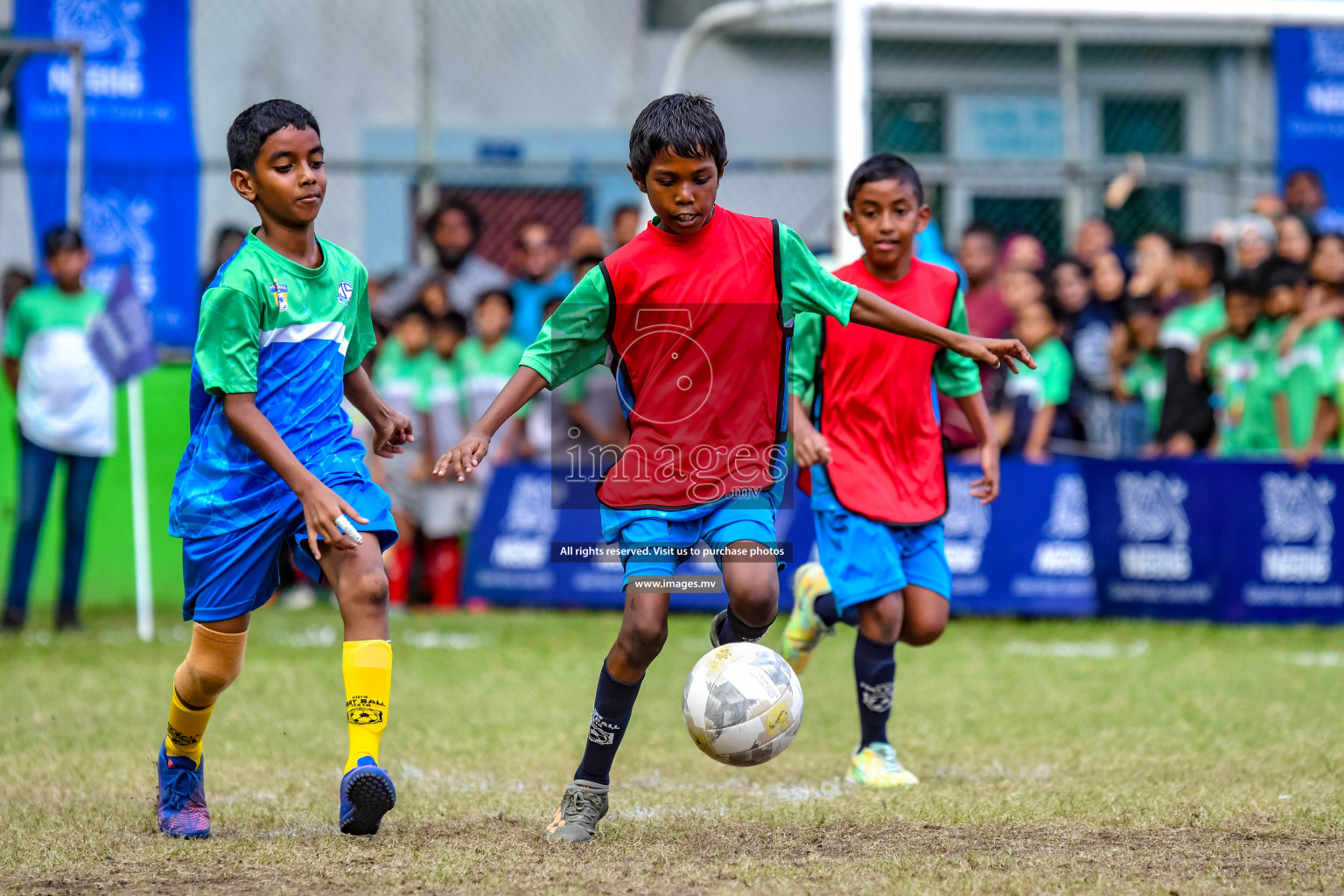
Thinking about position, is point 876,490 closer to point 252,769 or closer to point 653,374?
point 653,374

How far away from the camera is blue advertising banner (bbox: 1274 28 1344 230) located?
38.9 feet

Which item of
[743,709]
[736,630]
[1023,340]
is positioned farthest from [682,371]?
[1023,340]

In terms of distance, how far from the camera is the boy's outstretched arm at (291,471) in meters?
4.38

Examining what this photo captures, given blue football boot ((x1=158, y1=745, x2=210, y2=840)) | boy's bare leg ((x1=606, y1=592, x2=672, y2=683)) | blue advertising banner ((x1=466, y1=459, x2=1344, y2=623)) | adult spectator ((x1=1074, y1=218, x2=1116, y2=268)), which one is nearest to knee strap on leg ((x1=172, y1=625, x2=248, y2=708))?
blue football boot ((x1=158, y1=745, x2=210, y2=840))

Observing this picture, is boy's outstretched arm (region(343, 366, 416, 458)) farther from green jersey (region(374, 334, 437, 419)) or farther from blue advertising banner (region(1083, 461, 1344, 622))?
green jersey (region(374, 334, 437, 419))

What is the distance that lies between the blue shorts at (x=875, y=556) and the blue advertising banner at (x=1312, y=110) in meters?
7.32

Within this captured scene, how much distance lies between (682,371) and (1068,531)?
628cm

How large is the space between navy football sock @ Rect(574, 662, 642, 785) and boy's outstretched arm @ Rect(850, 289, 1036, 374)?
49.8 inches

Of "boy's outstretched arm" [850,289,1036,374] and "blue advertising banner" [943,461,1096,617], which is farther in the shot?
"blue advertising banner" [943,461,1096,617]

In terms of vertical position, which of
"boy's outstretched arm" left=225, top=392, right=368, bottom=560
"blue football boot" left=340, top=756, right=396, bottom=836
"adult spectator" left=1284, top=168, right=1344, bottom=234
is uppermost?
"adult spectator" left=1284, top=168, right=1344, bottom=234

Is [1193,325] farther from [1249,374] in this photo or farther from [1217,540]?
[1217,540]

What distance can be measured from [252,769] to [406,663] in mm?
2919

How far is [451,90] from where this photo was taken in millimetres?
15250

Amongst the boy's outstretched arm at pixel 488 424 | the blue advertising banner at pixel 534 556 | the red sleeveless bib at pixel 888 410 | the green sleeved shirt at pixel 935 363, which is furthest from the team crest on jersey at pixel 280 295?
the blue advertising banner at pixel 534 556
